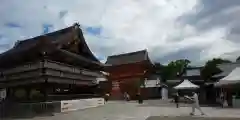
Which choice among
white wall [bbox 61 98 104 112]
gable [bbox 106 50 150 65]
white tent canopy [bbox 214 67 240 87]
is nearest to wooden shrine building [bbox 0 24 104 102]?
white wall [bbox 61 98 104 112]

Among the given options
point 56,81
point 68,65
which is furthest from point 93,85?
point 56,81

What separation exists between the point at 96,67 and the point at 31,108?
12724 millimetres

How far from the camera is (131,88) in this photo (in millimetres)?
54781

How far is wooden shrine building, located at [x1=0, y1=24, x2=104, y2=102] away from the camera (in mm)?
22172

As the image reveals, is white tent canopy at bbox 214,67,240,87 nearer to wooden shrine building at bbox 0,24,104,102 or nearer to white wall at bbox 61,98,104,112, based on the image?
white wall at bbox 61,98,104,112

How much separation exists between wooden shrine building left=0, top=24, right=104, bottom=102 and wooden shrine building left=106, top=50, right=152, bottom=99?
23.5 m

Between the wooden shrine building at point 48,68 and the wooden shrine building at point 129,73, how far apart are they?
23510 mm

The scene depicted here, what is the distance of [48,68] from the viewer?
72.7 ft

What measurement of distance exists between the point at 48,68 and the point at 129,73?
1438 inches

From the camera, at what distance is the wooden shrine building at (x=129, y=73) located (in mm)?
54844

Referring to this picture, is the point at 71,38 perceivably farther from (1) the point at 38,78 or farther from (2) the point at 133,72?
(2) the point at 133,72

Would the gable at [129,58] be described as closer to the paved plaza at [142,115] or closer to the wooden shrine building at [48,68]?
the wooden shrine building at [48,68]

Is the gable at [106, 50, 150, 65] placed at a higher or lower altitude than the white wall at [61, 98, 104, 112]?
higher

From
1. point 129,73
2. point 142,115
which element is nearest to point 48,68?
point 142,115
